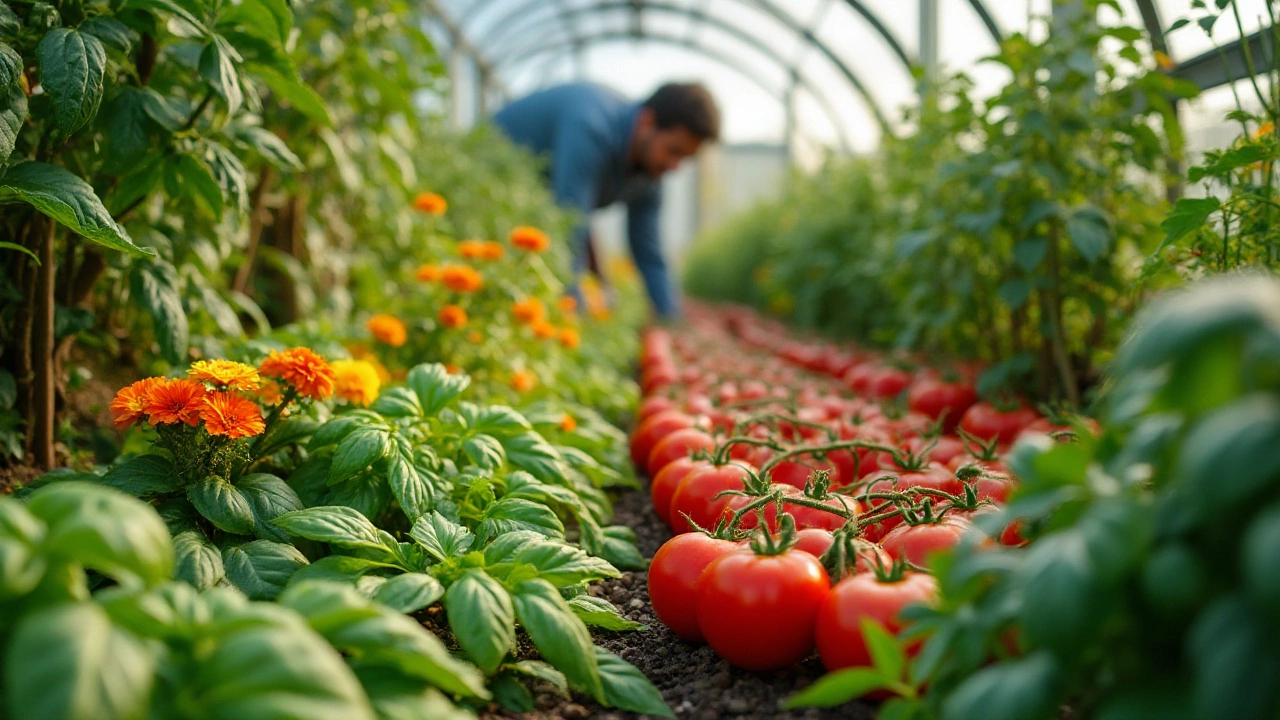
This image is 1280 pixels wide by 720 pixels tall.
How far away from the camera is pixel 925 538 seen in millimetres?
1198

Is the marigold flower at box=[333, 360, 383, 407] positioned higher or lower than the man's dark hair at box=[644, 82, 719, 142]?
lower

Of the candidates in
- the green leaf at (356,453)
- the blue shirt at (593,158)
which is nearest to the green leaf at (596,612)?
the green leaf at (356,453)

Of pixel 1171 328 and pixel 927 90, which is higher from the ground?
pixel 927 90

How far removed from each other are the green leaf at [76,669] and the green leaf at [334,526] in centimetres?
48

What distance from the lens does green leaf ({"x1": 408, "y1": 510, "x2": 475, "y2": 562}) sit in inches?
47.8

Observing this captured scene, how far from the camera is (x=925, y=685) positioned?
989 mm

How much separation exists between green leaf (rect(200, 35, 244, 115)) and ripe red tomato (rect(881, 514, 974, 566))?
50.8 inches

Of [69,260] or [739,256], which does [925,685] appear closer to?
[69,260]

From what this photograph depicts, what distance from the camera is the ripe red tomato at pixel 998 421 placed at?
85.1 inches

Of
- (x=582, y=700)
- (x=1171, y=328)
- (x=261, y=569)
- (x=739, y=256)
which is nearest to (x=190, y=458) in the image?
(x=261, y=569)

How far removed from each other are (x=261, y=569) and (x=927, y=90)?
2633 mm

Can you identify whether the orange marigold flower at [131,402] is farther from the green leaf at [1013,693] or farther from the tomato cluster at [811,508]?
the green leaf at [1013,693]

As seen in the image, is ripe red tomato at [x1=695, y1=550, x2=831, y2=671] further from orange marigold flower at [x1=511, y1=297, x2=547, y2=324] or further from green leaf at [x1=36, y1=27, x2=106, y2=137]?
orange marigold flower at [x1=511, y1=297, x2=547, y2=324]

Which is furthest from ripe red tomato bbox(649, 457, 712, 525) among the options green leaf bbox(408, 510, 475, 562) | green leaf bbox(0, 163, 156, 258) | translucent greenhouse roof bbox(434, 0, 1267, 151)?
translucent greenhouse roof bbox(434, 0, 1267, 151)
